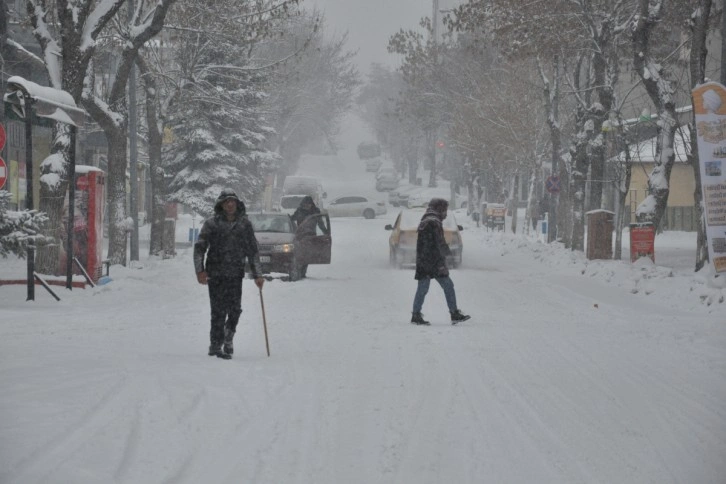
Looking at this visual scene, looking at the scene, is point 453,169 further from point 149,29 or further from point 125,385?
point 125,385

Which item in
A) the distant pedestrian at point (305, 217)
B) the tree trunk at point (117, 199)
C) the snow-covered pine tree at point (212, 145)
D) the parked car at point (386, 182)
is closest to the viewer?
the distant pedestrian at point (305, 217)

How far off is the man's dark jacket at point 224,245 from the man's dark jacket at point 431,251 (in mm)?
3855

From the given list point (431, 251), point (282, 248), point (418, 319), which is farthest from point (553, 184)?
point (418, 319)

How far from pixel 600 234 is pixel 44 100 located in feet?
50.7

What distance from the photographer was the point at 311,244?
23016 millimetres

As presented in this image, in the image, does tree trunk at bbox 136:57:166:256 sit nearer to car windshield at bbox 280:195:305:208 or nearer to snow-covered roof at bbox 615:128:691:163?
snow-covered roof at bbox 615:128:691:163

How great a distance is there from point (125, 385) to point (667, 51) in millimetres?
27674

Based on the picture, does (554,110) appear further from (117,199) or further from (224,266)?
(224,266)

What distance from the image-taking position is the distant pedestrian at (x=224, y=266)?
34.9 ft

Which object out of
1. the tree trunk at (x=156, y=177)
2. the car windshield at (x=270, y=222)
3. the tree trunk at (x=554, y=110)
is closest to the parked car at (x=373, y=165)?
the tree trunk at (x=554, y=110)

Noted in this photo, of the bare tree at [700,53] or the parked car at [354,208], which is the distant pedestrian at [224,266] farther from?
the parked car at [354,208]

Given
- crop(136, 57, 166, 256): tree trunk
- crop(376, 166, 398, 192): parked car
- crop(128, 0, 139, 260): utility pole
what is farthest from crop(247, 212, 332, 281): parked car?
crop(376, 166, 398, 192): parked car

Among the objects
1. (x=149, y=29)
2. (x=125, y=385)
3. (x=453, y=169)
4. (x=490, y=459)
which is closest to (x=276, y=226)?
→ (x=149, y=29)

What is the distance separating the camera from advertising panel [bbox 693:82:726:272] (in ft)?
56.9
